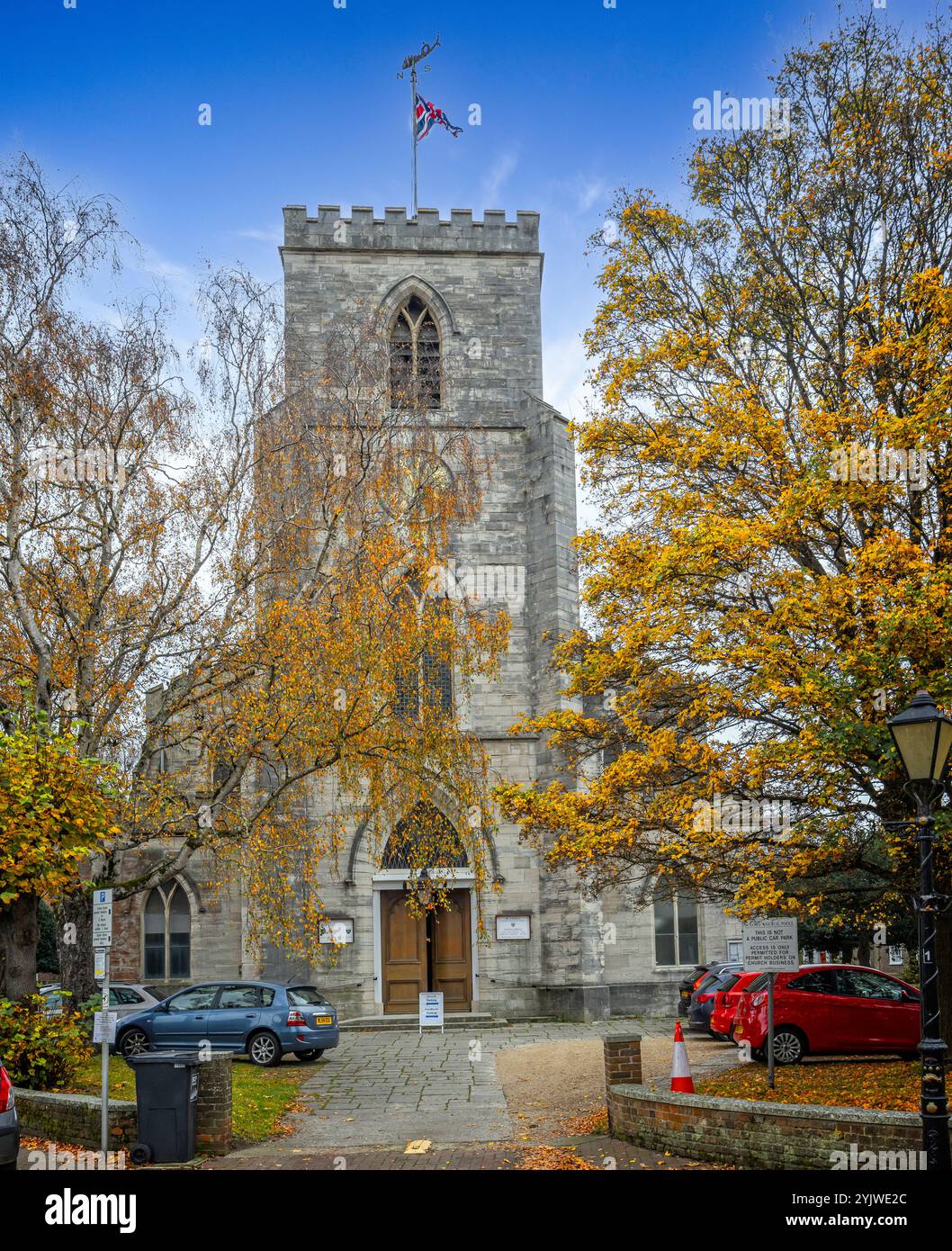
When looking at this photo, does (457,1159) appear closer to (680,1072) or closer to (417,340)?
(680,1072)

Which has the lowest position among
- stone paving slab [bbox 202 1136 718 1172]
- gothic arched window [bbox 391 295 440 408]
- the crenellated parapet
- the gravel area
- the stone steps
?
the stone steps

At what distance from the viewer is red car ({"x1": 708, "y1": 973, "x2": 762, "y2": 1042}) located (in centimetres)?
1789

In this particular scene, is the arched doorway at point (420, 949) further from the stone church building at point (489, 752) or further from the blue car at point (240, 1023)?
the blue car at point (240, 1023)

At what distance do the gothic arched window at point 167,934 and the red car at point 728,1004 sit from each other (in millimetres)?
13265

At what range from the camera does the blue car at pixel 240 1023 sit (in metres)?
18.3

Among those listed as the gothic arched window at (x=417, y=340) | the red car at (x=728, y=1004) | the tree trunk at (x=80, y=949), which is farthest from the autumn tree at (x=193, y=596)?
the gothic arched window at (x=417, y=340)

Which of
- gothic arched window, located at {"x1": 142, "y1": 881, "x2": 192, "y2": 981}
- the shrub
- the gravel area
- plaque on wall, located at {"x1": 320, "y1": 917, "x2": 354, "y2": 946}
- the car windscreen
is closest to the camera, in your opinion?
the shrub

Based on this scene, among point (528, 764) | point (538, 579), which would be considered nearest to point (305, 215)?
point (538, 579)

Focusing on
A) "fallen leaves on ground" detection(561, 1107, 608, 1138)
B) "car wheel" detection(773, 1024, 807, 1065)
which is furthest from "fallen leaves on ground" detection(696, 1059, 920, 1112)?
"fallen leaves on ground" detection(561, 1107, 608, 1138)

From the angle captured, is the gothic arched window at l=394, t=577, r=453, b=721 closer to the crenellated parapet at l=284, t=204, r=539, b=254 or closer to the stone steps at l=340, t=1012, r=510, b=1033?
the stone steps at l=340, t=1012, r=510, b=1033

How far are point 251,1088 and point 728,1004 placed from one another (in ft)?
24.0

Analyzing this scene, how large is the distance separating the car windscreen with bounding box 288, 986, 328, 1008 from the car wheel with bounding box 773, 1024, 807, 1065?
286 inches
